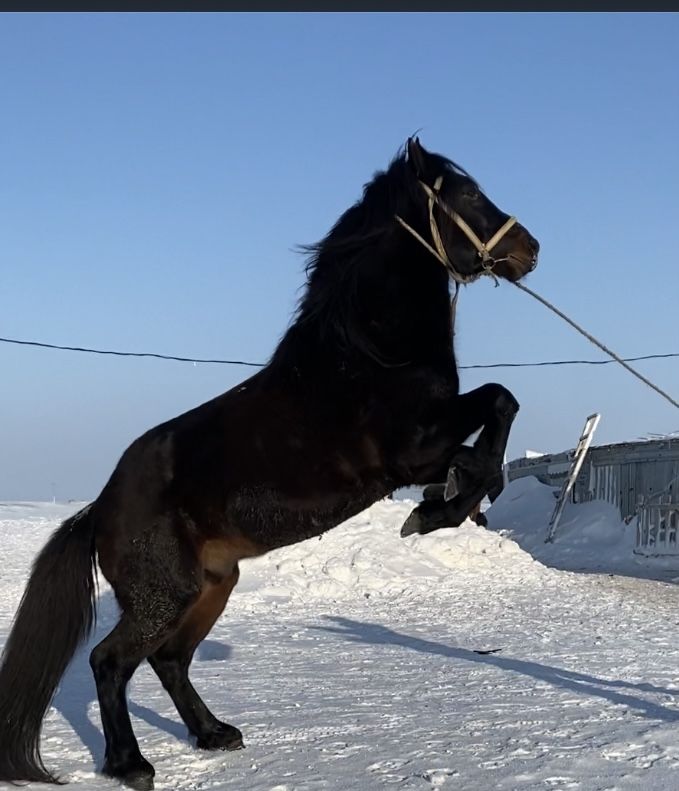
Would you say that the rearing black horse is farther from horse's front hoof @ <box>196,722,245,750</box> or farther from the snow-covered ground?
the snow-covered ground

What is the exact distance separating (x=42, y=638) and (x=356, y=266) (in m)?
2.30

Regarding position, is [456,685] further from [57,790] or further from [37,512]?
[37,512]

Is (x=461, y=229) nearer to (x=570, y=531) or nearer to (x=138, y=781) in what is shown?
(x=138, y=781)

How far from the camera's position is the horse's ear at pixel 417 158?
4.29m

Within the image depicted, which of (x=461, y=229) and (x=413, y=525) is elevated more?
(x=461, y=229)

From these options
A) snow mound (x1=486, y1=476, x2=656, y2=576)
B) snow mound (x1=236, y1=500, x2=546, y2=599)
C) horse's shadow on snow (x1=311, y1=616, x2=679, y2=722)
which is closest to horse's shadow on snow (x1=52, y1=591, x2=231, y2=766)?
horse's shadow on snow (x1=311, y1=616, x2=679, y2=722)

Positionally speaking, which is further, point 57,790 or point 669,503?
point 669,503

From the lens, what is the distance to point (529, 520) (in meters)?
26.4

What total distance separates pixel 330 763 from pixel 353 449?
1.49 m

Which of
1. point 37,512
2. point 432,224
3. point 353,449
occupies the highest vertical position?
point 432,224

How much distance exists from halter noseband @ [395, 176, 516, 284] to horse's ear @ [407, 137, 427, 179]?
0.30ft

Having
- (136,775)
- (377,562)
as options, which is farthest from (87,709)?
(377,562)

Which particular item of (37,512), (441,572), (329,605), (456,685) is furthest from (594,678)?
(37,512)

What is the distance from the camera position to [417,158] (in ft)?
14.1
